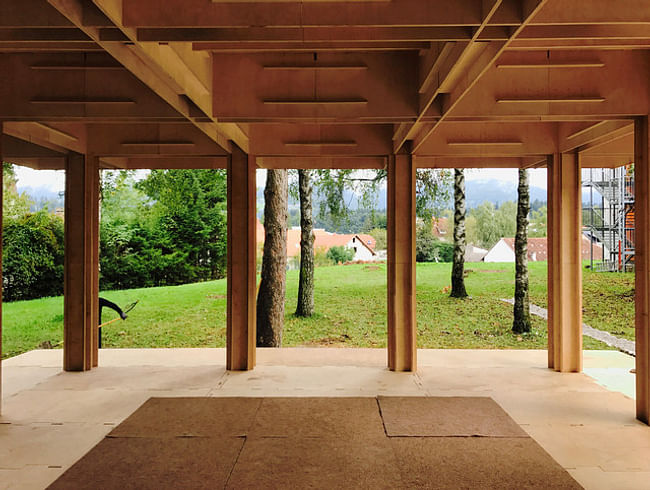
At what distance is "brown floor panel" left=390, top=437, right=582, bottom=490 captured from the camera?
430 cm

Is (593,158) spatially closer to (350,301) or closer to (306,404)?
(306,404)

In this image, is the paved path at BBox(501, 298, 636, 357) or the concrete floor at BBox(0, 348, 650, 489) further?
the paved path at BBox(501, 298, 636, 357)

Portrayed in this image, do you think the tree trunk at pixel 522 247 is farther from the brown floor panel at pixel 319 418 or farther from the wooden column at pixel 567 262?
the brown floor panel at pixel 319 418

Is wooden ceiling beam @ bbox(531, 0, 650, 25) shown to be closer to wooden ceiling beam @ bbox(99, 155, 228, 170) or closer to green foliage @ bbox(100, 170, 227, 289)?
wooden ceiling beam @ bbox(99, 155, 228, 170)

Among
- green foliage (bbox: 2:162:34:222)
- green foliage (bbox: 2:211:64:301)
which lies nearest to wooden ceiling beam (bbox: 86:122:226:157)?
green foliage (bbox: 2:162:34:222)

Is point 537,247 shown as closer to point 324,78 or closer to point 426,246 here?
point 426,246

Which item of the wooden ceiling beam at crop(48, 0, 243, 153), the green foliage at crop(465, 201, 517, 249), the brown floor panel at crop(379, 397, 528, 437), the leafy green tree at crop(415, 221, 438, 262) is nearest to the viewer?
the wooden ceiling beam at crop(48, 0, 243, 153)

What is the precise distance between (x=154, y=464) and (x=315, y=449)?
64.0 inches

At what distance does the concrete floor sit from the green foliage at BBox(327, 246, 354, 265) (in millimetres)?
10894

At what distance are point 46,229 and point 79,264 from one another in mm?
10734

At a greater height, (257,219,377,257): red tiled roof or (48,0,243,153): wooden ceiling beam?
(48,0,243,153): wooden ceiling beam

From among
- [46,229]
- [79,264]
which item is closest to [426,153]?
[79,264]

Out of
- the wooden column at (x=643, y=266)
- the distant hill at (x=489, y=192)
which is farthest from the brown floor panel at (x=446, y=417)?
the distant hill at (x=489, y=192)

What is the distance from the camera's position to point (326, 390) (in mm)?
7238
